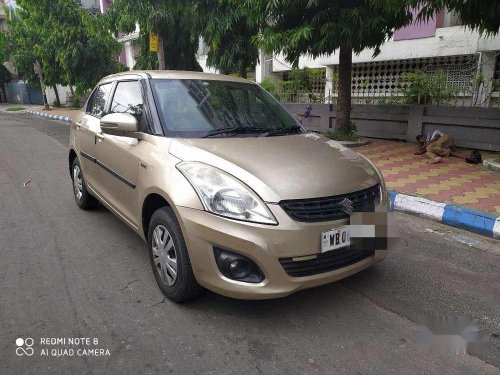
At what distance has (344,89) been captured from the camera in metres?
8.78

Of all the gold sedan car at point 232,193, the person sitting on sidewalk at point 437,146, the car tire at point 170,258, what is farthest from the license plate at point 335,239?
the person sitting on sidewalk at point 437,146

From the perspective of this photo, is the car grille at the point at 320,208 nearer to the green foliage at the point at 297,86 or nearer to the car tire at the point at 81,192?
the car tire at the point at 81,192

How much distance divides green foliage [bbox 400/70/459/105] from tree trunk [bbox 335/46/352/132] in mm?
1646

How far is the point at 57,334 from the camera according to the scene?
246 cm

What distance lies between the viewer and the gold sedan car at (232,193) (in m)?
2.36

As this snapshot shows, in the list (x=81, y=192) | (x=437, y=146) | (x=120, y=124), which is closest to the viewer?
(x=120, y=124)

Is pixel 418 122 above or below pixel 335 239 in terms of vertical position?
above

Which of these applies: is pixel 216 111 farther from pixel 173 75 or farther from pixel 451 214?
pixel 451 214

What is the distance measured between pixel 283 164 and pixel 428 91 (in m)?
7.69

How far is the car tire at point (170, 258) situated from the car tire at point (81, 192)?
2098 mm

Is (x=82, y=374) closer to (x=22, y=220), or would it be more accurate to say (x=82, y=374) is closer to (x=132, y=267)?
(x=132, y=267)

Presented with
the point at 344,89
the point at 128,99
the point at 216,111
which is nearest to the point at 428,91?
the point at 344,89

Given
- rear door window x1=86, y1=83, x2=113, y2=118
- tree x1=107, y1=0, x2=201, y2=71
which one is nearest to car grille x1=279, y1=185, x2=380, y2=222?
rear door window x1=86, y1=83, x2=113, y2=118

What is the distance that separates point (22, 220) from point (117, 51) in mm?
17026
